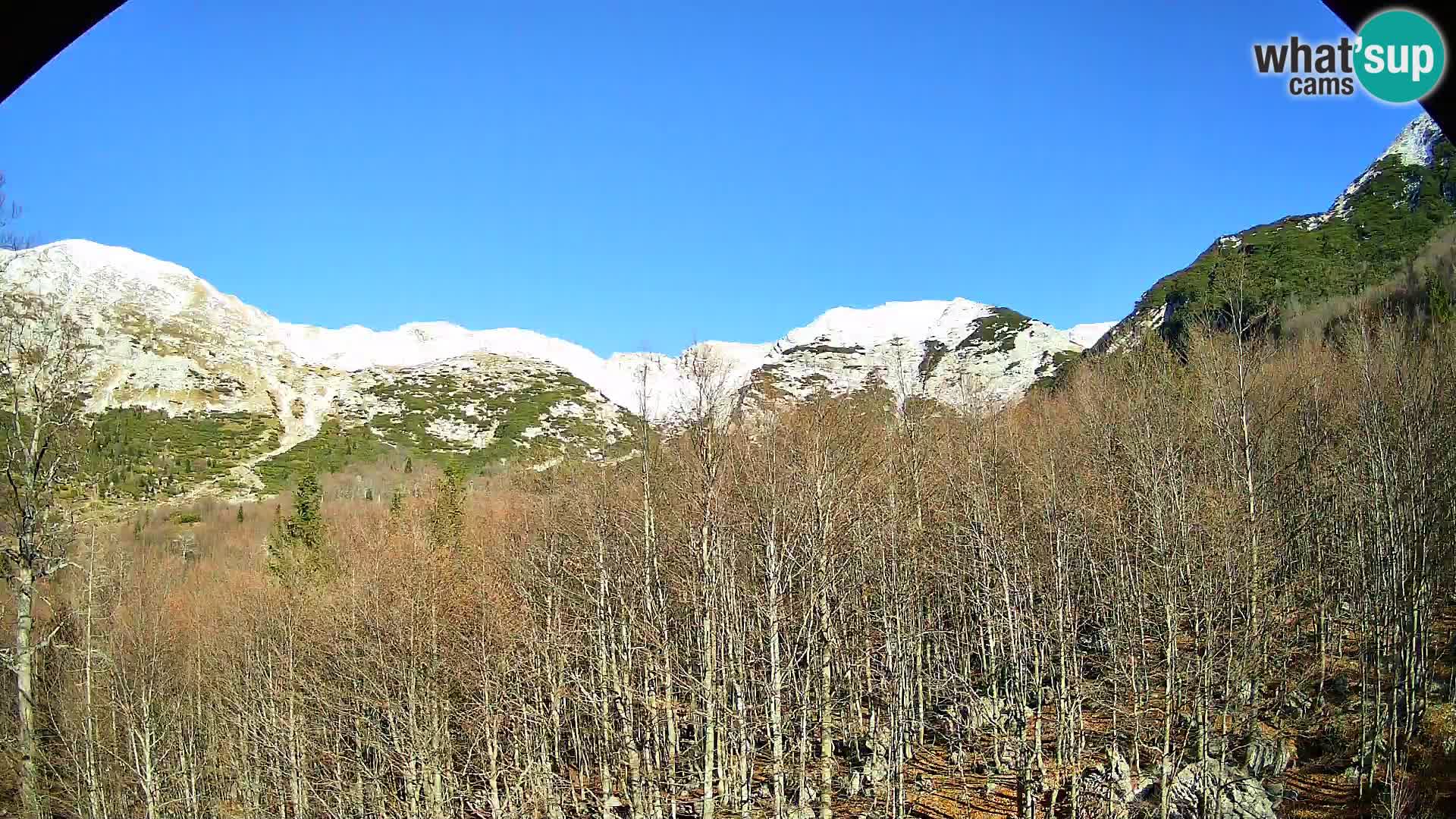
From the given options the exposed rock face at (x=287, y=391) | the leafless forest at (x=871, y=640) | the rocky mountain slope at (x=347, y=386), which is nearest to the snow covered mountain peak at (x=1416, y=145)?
the rocky mountain slope at (x=347, y=386)

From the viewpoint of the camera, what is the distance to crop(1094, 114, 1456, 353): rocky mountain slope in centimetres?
6525

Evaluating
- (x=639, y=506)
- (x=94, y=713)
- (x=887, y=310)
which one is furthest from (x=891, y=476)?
(x=887, y=310)

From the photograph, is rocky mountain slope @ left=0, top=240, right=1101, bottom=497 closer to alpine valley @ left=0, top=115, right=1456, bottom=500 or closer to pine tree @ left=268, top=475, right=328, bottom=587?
alpine valley @ left=0, top=115, right=1456, bottom=500

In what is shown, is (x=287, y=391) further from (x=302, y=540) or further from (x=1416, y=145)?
(x=1416, y=145)

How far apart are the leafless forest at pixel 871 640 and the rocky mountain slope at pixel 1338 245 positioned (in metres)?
33.0

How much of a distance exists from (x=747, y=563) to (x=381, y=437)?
441ft

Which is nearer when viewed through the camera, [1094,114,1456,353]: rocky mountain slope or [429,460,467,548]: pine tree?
[429,460,467,548]: pine tree

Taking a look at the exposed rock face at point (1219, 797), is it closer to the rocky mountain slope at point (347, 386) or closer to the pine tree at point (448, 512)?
the pine tree at point (448, 512)

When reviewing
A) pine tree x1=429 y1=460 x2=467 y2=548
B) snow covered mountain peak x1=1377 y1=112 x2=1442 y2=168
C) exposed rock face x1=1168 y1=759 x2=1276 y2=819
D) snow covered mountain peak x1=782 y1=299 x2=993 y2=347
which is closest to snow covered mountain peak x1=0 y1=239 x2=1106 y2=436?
snow covered mountain peak x1=782 y1=299 x2=993 y2=347

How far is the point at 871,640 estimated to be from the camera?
2533 centimetres

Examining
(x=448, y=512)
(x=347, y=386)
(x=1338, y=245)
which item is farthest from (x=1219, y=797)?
(x=347, y=386)

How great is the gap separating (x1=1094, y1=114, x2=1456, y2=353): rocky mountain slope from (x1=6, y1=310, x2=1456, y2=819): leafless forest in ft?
108

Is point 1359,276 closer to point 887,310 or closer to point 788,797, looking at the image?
point 788,797

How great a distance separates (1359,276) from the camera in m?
65.4
